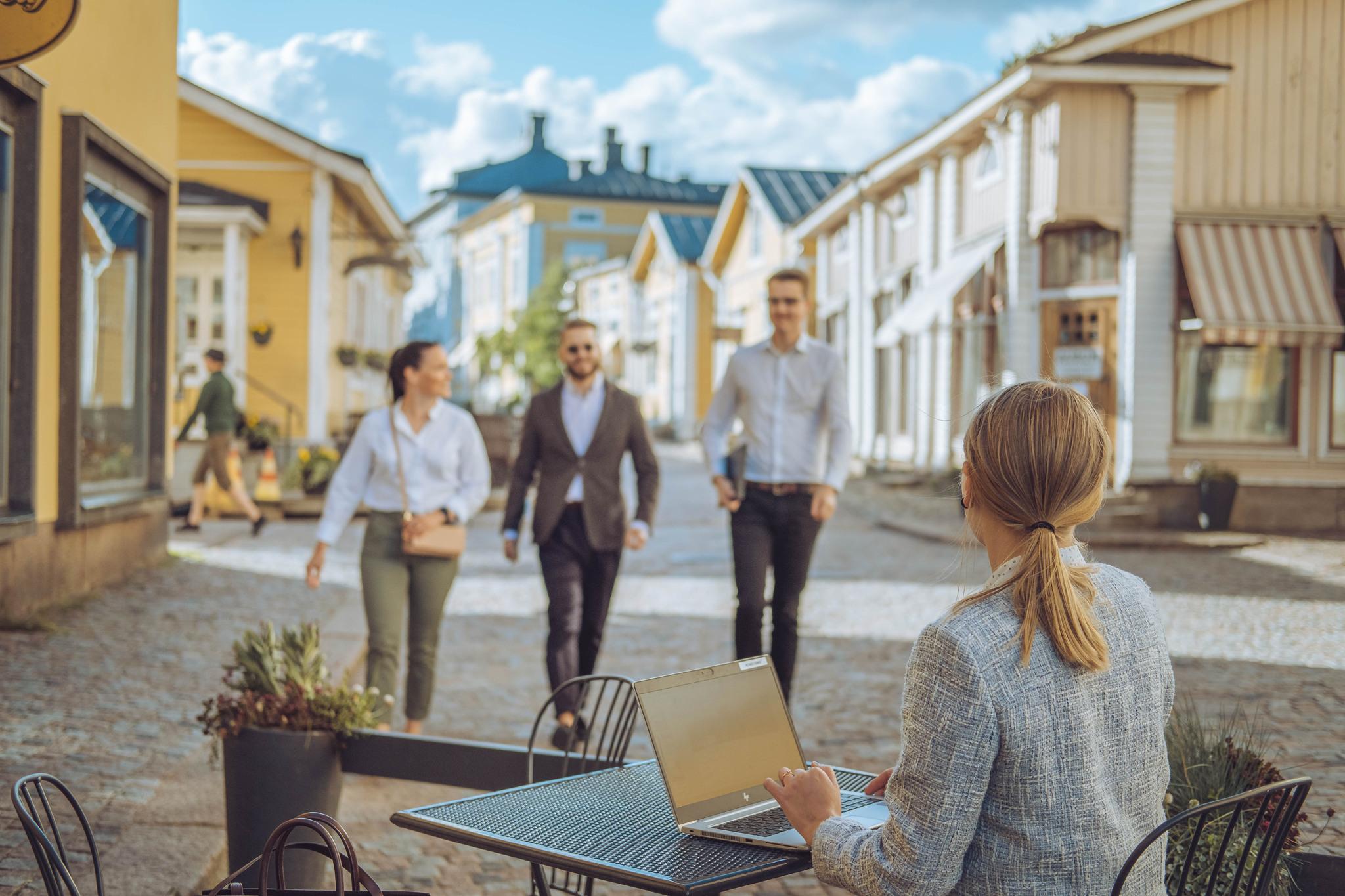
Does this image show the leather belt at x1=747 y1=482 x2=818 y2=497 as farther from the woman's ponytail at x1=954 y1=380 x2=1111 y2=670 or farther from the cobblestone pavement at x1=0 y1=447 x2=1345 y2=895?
the woman's ponytail at x1=954 y1=380 x2=1111 y2=670

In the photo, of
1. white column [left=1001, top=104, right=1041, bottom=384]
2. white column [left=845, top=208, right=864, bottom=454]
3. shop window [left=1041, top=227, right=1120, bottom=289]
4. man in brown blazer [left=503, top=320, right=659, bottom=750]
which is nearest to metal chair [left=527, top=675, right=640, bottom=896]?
man in brown blazer [left=503, top=320, right=659, bottom=750]

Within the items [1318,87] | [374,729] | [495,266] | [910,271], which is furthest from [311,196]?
[495,266]

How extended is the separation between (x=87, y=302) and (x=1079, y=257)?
40.5 ft

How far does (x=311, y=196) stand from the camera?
2058 cm

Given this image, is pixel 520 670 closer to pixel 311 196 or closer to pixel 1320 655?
pixel 1320 655

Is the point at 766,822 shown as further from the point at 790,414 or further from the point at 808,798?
the point at 790,414

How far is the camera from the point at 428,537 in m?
5.92

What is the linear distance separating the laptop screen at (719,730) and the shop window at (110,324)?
24.7 ft

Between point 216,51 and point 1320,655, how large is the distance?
6.70m

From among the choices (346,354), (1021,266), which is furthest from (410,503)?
(346,354)

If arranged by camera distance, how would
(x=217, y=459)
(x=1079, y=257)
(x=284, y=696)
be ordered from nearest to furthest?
(x=284, y=696), (x=217, y=459), (x=1079, y=257)

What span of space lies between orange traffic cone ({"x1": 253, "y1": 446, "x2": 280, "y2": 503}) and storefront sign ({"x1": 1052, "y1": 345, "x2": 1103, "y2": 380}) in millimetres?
9719

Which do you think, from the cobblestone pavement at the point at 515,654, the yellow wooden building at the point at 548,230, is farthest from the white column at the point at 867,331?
the yellow wooden building at the point at 548,230

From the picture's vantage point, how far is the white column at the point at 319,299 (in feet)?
67.5
